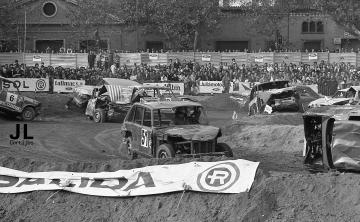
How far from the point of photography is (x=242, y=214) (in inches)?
356

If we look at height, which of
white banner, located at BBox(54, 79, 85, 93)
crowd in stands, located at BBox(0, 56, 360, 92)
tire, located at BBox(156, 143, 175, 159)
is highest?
crowd in stands, located at BBox(0, 56, 360, 92)

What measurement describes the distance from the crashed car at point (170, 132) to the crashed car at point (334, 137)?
256cm

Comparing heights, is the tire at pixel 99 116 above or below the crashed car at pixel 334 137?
below

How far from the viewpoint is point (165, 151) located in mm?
13836

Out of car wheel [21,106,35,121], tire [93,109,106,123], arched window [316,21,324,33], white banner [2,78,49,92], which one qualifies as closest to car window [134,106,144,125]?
tire [93,109,106,123]

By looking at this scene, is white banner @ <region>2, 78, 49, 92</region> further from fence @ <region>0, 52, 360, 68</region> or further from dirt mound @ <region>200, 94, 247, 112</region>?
dirt mound @ <region>200, 94, 247, 112</region>

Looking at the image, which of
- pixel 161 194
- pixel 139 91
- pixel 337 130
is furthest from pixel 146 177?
pixel 139 91

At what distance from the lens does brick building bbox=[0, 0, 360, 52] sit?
45.4 m

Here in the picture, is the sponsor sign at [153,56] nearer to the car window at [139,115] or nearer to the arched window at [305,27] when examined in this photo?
the arched window at [305,27]

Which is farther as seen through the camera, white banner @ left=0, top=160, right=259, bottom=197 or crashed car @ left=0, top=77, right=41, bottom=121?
crashed car @ left=0, top=77, right=41, bottom=121

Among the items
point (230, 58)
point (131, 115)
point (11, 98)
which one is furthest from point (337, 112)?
point (230, 58)

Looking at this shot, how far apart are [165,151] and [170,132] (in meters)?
0.46

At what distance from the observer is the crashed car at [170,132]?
45.7ft

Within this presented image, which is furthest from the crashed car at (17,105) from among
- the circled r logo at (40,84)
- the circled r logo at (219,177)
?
the circled r logo at (219,177)
